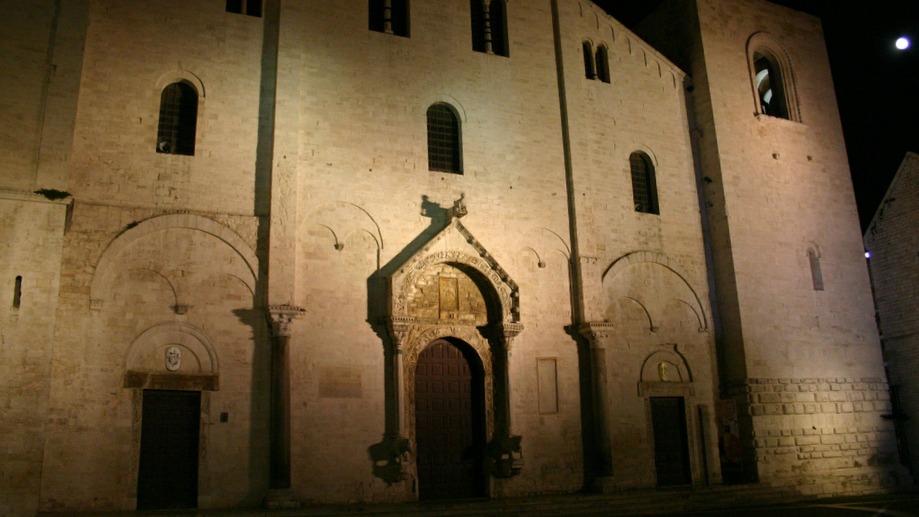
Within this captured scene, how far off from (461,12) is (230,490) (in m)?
12.4

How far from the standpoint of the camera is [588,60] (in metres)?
20.3

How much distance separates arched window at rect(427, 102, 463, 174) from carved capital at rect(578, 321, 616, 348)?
473cm

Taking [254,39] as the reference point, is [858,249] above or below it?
below

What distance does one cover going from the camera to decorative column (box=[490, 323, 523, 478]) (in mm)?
16250

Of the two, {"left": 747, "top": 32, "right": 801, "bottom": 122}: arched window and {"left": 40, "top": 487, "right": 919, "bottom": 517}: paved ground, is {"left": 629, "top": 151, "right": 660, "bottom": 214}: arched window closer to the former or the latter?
{"left": 747, "top": 32, "right": 801, "bottom": 122}: arched window

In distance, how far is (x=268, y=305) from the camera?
14750mm

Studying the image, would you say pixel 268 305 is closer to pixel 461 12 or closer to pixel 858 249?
pixel 461 12

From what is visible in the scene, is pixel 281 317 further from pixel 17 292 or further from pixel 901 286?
pixel 901 286

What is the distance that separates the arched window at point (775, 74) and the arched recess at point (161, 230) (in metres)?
15.3

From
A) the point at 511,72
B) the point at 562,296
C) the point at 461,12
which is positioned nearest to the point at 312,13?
the point at 461,12

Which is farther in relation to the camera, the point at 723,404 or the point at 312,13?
the point at 723,404

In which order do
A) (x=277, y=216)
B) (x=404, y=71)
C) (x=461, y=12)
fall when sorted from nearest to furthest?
(x=277, y=216) < (x=404, y=71) < (x=461, y=12)

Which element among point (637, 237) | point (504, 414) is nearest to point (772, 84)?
point (637, 237)

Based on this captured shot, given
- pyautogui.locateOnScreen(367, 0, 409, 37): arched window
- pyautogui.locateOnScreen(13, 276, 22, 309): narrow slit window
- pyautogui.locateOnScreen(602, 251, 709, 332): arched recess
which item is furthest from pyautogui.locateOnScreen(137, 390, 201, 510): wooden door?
pyautogui.locateOnScreen(602, 251, 709, 332): arched recess
